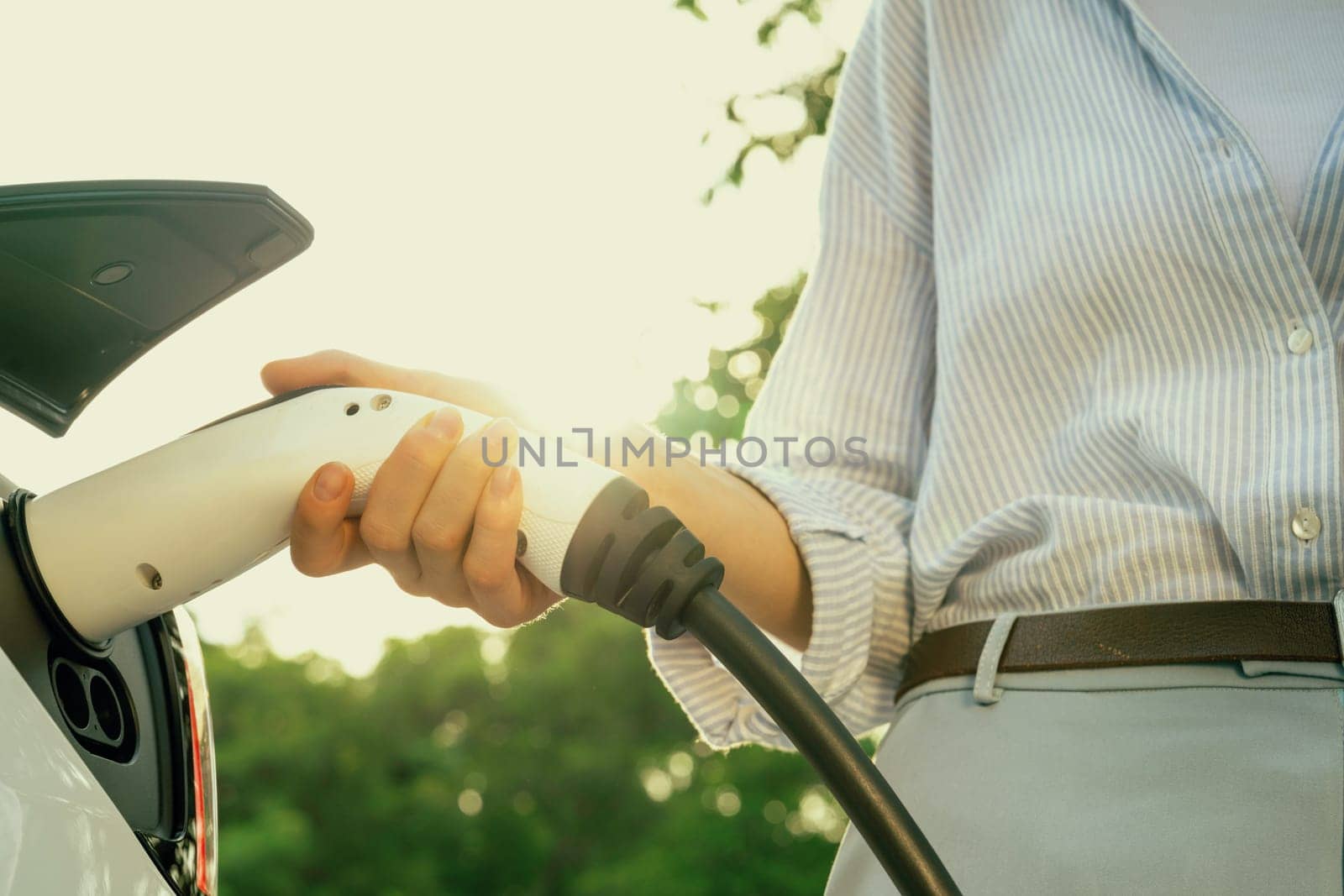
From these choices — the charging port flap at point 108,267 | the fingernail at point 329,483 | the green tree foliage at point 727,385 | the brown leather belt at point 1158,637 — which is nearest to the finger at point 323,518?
the fingernail at point 329,483

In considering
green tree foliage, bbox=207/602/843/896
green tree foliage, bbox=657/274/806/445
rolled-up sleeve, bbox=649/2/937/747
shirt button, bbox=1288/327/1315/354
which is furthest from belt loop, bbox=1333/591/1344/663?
green tree foliage, bbox=207/602/843/896

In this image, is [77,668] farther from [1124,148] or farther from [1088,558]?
[1124,148]

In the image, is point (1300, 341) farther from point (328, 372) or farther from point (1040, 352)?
point (328, 372)

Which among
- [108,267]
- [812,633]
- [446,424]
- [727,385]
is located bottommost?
[727,385]

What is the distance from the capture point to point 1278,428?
73 centimetres

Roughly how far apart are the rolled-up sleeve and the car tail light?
1.14 feet

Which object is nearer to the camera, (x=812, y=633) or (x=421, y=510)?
(x=421, y=510)

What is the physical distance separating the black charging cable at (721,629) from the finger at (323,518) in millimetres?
139

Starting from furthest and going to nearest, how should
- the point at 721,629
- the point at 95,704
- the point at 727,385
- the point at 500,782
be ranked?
the point at 500,782 → the point at 727,385 → the point at 721,629 → the point at 95,704

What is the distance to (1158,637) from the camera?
731 mm

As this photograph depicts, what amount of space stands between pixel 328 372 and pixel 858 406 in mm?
425

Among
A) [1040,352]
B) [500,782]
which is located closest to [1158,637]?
[1040,352]

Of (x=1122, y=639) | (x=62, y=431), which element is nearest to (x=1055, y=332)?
(x=1122, y=639)

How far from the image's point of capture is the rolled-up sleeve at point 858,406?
0.90 m
